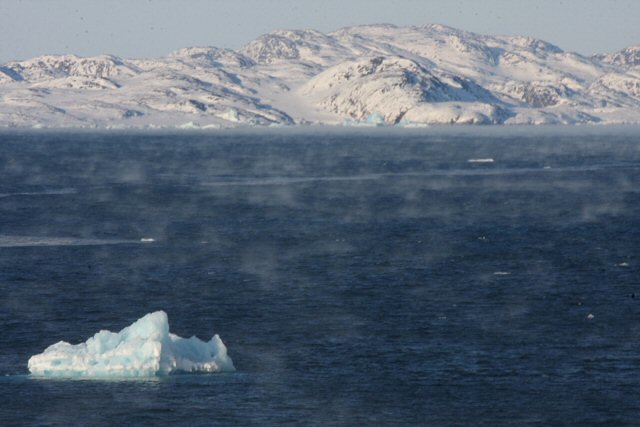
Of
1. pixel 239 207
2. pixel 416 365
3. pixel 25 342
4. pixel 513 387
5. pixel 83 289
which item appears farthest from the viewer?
pixel 239 207

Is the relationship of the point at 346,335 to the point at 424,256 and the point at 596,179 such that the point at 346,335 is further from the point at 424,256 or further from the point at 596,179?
the point at 596,179

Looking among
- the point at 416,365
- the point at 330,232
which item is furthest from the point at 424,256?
the point at 416,365

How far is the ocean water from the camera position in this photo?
1980 inches

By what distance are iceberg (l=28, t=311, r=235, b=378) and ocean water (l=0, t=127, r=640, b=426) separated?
0.67 m

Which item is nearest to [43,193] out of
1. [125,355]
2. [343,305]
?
[343,305]

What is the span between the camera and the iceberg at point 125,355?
5328 centimetres

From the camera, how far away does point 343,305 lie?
71188 millimetres

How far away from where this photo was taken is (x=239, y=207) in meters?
136

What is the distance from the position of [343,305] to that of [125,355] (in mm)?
19930

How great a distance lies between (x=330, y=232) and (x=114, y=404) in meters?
60.2

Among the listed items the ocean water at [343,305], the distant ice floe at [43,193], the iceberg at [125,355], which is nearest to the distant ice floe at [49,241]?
the ocean water at [343,305]

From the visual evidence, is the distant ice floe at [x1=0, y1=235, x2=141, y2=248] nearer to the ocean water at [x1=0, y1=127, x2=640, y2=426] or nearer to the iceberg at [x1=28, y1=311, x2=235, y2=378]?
the ocean water at [x1=0, y1=127, x2=640, y2=426]

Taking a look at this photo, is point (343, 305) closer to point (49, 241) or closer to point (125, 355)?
point (125, 355)

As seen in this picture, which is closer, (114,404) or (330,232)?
(114,404)
